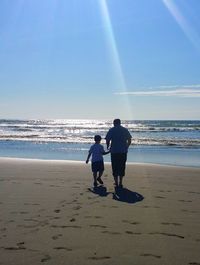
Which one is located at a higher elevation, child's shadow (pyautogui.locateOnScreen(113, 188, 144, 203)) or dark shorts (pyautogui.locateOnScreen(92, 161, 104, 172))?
dark shorts (pyautogui.locateOnScreen(92, 161, 104, 172))

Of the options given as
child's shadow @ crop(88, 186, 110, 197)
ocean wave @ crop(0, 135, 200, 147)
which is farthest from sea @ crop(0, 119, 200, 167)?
child's shadow @ crop(88, 186, 110, 197)

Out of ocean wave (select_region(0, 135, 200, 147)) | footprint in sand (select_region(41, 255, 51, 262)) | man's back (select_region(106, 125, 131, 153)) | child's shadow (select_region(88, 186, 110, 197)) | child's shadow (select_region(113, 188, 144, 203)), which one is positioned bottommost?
footprint in sand (select_region(41, 255, 51, 262))

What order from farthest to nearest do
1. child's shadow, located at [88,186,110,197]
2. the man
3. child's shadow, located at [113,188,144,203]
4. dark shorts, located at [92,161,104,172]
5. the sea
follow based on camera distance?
the sea
dark shorts, located at [92,161,104,172]
the man
child's shadow, located at [88,186,110,197]
child's shadow, located at [113,188,144,203]

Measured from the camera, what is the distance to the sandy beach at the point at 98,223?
4918 millimetres

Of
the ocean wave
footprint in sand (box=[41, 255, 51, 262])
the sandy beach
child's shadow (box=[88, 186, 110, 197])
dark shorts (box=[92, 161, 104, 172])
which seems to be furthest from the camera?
the ocean wave

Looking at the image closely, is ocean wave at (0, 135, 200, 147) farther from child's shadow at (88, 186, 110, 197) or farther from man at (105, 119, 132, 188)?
child's shadow at (88, 186, 110, 197)

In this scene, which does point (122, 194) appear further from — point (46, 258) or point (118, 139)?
point (46, 258)

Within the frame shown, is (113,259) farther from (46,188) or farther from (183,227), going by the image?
(46,188)

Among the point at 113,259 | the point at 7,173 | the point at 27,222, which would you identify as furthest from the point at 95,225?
the point at 7,173

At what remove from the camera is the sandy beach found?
492 cm

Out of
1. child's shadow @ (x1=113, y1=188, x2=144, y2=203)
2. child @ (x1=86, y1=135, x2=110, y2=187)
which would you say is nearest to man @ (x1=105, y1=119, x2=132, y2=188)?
child @ (x1=86, y1=135, x2=110, y2=187)

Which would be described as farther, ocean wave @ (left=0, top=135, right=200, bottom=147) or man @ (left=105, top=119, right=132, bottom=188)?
ocean wave @ (left=0, top=135, right=200, bottom=147)

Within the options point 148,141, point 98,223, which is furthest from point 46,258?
point 148,141

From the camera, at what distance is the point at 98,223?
20.9 ft
